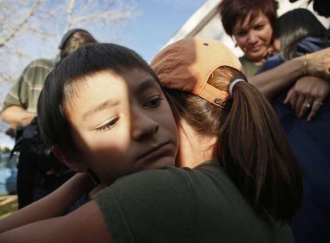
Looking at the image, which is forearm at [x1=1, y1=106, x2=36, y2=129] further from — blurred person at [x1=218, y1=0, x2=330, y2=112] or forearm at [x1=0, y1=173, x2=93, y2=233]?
blurred person at [x1=218, y1=0, x2=330, y2=112]

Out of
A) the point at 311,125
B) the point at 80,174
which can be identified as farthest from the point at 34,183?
the point at 311,125

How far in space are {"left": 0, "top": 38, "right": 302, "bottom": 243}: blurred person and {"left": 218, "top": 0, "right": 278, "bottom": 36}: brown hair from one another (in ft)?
5.32

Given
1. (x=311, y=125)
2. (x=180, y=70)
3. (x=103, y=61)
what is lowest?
(x=311, y=125)

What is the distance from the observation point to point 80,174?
147cm

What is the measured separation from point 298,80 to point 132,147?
1278 millimetres


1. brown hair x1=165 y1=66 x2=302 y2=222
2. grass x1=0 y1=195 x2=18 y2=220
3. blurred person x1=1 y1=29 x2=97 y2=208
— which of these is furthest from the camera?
grass x1=0 y1=195 x2=18 y2=220

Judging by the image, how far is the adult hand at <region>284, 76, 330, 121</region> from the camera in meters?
1.76

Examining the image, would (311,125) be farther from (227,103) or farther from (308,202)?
(227,103)

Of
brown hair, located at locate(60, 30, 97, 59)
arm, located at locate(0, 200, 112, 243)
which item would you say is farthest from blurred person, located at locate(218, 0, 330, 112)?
arm, located at locate(0, 200, 112, 243)

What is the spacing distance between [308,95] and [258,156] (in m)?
0.94

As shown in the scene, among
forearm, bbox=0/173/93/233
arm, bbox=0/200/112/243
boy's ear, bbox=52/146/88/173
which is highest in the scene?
arm, bbox=0/200/112/243

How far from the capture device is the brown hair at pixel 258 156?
1.02 meters

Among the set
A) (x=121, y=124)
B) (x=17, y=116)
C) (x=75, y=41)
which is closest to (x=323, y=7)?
(x=121, y=124)

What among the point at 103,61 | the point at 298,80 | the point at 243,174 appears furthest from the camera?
the point at 298,80
